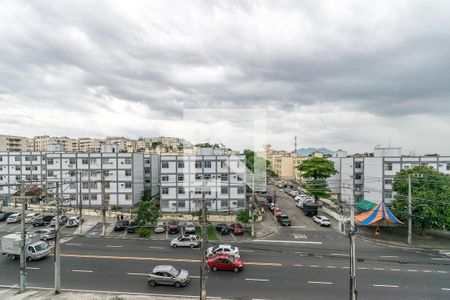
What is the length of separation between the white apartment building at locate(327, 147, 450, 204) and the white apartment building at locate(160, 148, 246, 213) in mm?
14809

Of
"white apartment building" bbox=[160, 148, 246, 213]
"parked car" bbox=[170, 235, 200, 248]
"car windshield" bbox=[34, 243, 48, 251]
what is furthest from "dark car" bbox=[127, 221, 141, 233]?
"car windshield" bbox=[34, 243, 48, 251]

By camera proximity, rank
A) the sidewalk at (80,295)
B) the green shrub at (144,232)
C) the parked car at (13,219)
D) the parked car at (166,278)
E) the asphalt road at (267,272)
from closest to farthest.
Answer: the sidewalk at (80,295) → the asphalt road at (267,272) → the parked car at (166,278) → the green shrub at (144,232) → the parked car at (13,219)

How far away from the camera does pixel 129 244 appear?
80.0ft

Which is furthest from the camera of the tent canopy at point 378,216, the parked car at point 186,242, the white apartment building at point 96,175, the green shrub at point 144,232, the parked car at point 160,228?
the white apartment building at point 96,175

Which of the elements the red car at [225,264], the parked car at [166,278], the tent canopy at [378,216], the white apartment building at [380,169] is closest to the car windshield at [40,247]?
the parked car at [166,278]

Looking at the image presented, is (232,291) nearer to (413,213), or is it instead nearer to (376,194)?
(413,213)

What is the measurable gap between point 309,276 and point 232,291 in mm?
5670

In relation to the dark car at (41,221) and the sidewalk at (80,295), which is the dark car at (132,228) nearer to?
the dark car at (41,221)

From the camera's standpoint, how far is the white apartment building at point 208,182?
1436 inches

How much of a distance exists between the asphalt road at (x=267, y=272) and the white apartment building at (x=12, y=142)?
269 ft

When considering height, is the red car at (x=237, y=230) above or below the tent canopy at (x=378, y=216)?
below

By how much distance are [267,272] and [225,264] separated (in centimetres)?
299

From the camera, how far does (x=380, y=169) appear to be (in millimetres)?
37750

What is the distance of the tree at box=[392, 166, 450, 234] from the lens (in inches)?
957
